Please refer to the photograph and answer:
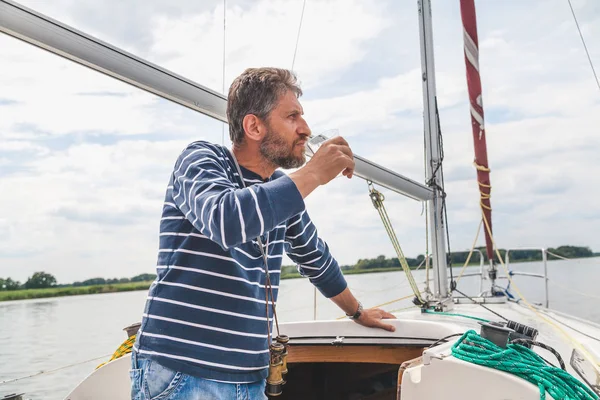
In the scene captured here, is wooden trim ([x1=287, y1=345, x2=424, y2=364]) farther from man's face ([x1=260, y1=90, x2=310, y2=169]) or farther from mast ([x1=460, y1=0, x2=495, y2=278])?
mast ([x1=460, y1=0, x2=495, y2=278])

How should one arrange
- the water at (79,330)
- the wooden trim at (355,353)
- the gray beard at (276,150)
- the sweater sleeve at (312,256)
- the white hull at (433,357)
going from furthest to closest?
the water at (79,330)
the wooden trim at (355,353)
the sweater sleeve at (312,256)
the gray beard at (276,150)
the white hull at (433,357)

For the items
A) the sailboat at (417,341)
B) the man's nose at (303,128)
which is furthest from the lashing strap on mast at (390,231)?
the man's nose at (303,128)

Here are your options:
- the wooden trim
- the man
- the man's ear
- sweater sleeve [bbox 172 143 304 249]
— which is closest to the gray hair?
the man's ear

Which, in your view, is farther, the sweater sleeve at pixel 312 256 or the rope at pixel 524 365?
the sweater sleeve at pixel 312 256

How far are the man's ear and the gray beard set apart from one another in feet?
0.06

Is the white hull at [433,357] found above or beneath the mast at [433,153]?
beneath

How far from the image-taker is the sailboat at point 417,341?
1.25m

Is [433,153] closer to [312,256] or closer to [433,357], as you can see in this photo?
[312,256]

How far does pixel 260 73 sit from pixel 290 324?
3.97 ft

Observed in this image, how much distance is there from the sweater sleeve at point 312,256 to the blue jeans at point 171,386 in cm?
63

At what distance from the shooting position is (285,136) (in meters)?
1.38

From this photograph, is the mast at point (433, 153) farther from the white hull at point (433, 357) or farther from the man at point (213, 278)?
the man at point (213, 278)

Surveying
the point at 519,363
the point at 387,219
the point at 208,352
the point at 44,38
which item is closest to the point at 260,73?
the point at 44,38

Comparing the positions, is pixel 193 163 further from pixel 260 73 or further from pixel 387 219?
pixel 387 219
